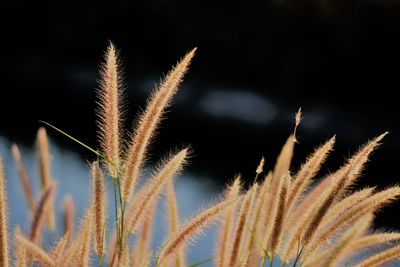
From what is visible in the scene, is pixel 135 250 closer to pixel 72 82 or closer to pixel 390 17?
pixel 390 17

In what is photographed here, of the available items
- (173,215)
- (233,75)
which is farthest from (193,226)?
(233,75)

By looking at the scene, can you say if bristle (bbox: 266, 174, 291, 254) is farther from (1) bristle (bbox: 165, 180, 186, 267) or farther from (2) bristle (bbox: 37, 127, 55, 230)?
(2) bristle (bbox: 37, 127, 55, 230)

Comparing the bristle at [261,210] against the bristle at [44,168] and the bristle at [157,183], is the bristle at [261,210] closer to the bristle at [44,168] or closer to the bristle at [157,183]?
the bristle at [157,183]

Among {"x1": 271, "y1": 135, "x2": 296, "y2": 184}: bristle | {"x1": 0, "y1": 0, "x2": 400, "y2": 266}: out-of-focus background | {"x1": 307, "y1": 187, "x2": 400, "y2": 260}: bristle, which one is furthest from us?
{"x1": 0, "y1": 0, "x2": 400, "y2": 266}: out-of-focus background

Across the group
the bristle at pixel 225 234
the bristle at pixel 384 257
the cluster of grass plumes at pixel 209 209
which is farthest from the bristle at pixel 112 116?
the bristle at pixel 384 257

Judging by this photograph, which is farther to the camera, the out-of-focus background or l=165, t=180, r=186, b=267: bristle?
the out-of-focus background

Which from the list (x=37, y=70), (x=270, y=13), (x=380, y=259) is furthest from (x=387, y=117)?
(x=380, y=259)

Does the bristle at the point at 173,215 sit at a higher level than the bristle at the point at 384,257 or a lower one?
higher

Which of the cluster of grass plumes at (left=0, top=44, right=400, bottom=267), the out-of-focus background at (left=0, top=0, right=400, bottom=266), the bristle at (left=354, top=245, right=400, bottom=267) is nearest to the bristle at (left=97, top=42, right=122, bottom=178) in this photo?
the cluster of grass plumes at (left=0, top=44, right=400, bottom=267)
